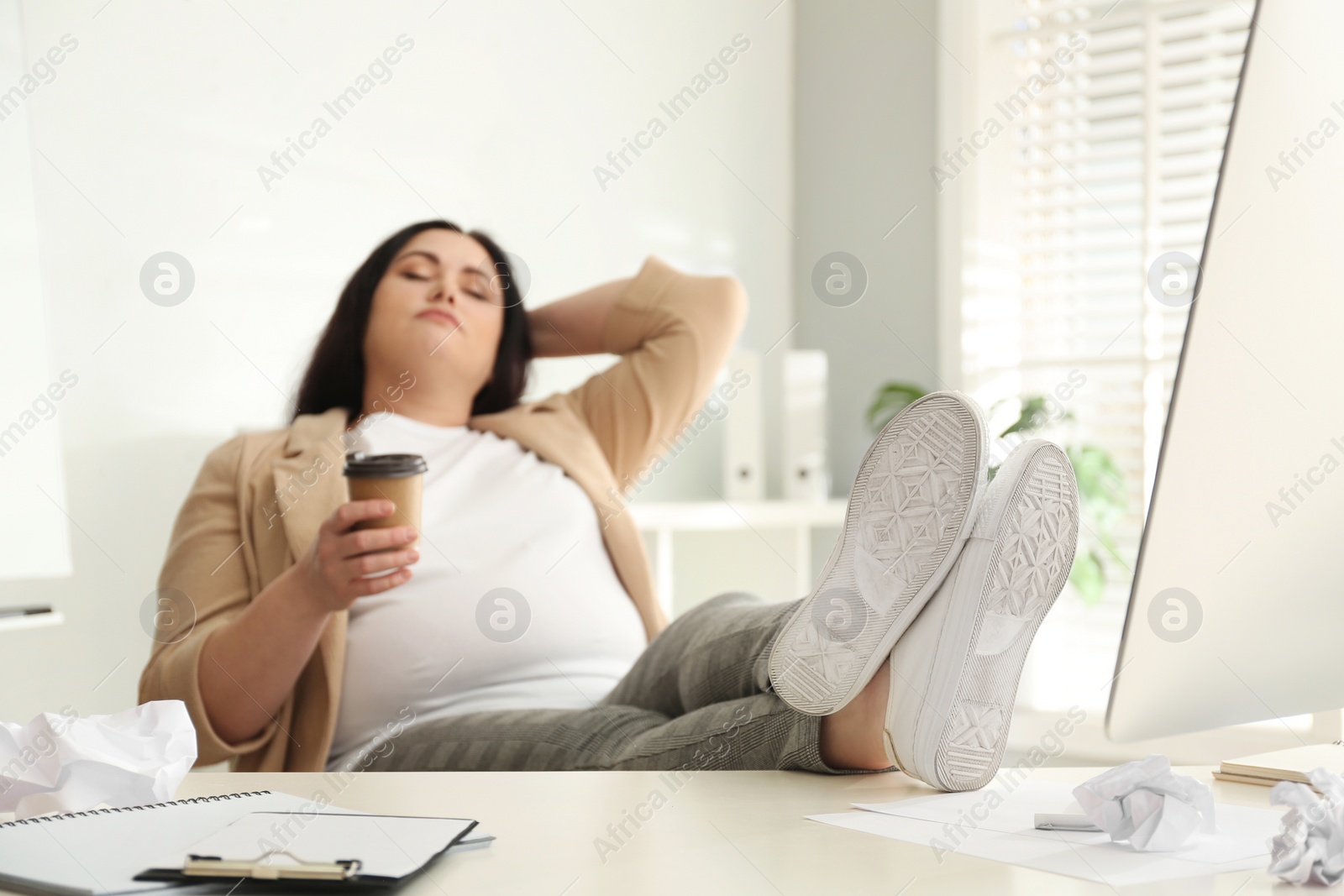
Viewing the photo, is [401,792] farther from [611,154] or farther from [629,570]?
[611,154]

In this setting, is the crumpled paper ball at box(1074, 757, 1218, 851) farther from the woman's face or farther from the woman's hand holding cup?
the woman's face

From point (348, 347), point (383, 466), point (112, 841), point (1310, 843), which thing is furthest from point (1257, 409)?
point (348, 347)

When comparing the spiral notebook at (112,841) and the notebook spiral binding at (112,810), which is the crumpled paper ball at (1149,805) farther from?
the notebook spiral binding at (112,810)

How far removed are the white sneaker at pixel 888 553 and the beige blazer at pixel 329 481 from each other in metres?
0.71

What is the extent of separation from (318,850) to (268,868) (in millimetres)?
45

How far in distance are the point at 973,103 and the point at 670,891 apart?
7.84ft

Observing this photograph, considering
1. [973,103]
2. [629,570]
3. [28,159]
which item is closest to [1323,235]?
[629,570]

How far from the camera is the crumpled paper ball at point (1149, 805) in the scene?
26.5 inches

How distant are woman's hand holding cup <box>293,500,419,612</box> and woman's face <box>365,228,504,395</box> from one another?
0.44 m

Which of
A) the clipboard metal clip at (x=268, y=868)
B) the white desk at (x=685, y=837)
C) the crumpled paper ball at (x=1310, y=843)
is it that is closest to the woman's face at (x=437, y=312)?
the white desk at (x=685, y=837)

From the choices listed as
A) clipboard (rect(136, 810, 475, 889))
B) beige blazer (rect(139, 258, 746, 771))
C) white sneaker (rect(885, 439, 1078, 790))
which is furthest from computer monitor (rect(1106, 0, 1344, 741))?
beige blazer (rect(139, 258, 746, 771))

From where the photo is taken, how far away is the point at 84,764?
0.78 meters

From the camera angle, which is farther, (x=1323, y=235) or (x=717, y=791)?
(x=717, y=791)

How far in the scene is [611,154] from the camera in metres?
2.42
